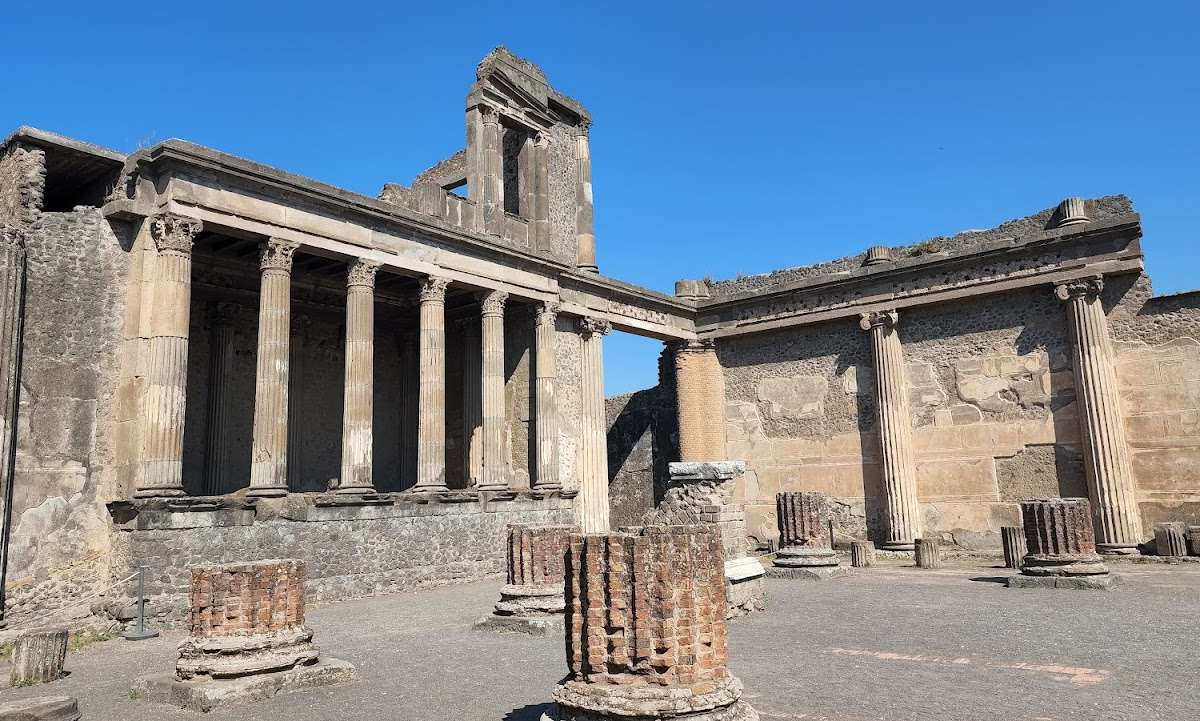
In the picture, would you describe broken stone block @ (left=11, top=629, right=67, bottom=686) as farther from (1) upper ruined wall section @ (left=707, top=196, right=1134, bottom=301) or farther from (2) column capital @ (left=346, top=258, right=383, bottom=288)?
(1) upper ruined wall section @ (left=707, top=196, right=1134, bottom=301)

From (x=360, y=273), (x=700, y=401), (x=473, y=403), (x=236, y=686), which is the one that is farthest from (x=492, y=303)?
(x=236, y=686)

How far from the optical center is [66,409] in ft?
37.9

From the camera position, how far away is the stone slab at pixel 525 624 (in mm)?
8867

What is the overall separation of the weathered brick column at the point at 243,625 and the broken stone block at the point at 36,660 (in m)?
1.53

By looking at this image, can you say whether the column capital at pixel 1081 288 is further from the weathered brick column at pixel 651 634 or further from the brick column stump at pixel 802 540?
the weathered brick column at pixel 651 634

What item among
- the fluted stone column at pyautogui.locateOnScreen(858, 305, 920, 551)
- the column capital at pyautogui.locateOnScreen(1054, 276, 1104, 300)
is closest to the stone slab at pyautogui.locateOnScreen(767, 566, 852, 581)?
the fluted stone column at pyautogui.locateOnScreen(858, 305, 920, 551)

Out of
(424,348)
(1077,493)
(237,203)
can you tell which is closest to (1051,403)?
(1077,493)

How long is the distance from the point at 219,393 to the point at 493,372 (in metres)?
5.23

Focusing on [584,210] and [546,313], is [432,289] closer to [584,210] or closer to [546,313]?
[546,313]

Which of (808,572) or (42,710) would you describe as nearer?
(42,710)

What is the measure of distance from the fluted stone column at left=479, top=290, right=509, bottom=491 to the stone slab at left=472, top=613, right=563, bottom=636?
270 inches

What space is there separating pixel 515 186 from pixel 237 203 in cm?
805

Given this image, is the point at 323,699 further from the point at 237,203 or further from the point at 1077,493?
the point at 1077,493

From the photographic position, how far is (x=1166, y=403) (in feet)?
50.5
